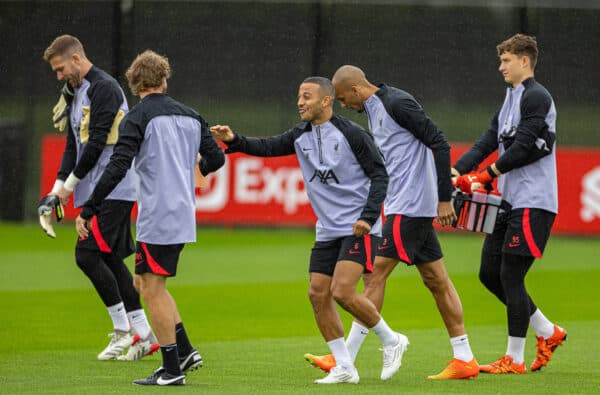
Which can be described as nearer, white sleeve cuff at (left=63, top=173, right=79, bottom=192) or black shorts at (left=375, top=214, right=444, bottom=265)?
black shorts at (left=375, top=214, right=444, bottom=265)

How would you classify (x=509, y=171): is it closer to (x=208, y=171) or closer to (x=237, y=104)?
(x=208, y=171)

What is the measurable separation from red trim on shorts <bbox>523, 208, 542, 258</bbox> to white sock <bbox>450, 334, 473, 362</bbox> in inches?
29.7

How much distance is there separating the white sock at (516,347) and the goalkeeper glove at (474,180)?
3.42 ft

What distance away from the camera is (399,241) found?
27.2 feet

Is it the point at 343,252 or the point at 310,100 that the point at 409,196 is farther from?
the point at 310,100

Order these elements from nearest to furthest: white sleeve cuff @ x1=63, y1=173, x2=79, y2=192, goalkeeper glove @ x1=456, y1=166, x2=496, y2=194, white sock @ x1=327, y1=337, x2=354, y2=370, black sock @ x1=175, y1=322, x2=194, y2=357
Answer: white sock @ x1=327, y1=337, x2=354, y2=370 → black sock @ x1=175, y1=322, x2=194, y2=357 → goalkeeper glove @ x1=456, y1=166, x2=496, y2=194 → white sleeve cuff @ x1=63, y1=173, x2=79, y2=192

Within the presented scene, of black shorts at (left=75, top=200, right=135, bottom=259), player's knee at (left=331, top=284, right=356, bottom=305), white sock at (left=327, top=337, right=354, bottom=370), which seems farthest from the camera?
black shorts at (left=75, top=200, right=135, bottom=259)

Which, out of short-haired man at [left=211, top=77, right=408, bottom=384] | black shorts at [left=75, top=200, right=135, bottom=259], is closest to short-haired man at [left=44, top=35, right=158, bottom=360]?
black shorts at [left=75, top=200, right=135, bottom=259]

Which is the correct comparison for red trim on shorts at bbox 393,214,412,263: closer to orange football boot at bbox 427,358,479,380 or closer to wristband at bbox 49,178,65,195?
orange football boot at bbox 427,358,479,380

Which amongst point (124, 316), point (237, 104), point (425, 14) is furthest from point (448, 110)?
point (124, 316)

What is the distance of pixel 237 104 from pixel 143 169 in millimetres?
15197

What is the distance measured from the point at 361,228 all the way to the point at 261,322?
405 centimetres

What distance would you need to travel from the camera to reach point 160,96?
25.2 ft

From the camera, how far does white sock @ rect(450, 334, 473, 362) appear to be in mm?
8250
